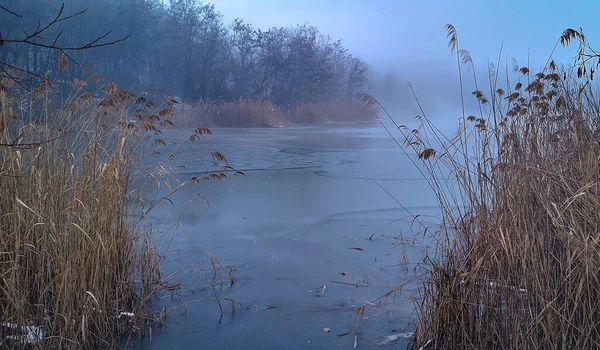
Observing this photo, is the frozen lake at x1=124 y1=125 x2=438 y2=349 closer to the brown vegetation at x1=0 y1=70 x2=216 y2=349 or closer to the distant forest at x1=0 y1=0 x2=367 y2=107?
the brown vegetation at x1=0 y1=70 x2=216 y2=349

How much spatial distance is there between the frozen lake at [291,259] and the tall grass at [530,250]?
0.67 m

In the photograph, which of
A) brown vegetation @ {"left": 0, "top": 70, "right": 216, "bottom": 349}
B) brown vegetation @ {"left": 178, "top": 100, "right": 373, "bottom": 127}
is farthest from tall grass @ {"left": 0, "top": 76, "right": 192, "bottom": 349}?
brown vegetation @ {"left": 178, "top": 100, "right": 373, "bottom": 127}

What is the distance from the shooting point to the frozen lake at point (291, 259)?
381cm

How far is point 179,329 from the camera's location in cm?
379

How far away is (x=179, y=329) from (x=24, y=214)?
3.66 feet

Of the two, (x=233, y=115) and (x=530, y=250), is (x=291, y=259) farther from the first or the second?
(x=233, y=115)

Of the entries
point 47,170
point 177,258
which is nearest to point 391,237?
point 177,258

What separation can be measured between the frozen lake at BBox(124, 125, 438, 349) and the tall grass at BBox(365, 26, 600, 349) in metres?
0.67

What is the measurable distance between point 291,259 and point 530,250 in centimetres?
273

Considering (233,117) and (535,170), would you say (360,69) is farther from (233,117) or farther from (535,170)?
(535,170)

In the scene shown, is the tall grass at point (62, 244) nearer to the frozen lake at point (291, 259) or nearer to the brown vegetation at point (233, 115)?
the frozen lake at point (291, 259)

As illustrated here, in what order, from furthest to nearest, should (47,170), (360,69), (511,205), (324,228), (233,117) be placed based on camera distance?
(360,69)
(233,117)
(324,228)
(47,170)
(511,205)

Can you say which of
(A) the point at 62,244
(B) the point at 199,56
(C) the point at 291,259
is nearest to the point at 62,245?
(A) the point at 62,244

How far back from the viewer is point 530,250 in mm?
2846
